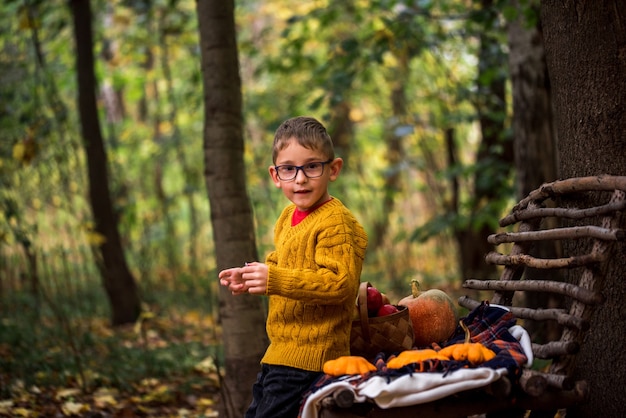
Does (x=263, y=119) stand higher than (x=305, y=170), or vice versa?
(x=263, y=119)

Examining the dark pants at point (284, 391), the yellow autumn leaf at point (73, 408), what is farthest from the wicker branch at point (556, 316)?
the yellow autumn leaf at point (73, 408)

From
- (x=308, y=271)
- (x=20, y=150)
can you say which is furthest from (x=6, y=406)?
(x=308, y=271)

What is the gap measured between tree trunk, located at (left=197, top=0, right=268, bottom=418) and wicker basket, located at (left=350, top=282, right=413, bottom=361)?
1524mm

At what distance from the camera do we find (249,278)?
2.93 meters

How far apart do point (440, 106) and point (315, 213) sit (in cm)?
656

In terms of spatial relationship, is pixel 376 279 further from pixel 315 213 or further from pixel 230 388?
pixel 315 213

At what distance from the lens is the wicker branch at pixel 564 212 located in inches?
122

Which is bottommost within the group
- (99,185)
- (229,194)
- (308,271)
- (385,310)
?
(385,310)

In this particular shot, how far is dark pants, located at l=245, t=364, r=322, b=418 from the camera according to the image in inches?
121

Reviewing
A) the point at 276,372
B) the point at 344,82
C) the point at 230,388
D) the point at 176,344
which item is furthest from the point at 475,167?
the point at 276,372

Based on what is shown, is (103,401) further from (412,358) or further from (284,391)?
(412,358)

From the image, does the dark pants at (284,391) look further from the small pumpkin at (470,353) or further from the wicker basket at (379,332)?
the small pumpkin at (470,353)

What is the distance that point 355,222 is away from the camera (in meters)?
3.21

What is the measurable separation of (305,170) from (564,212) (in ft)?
3.86
